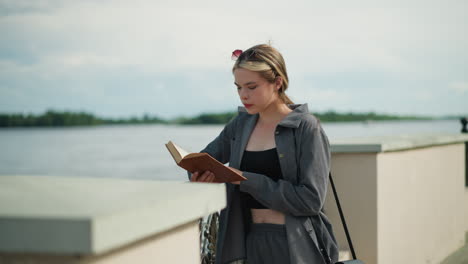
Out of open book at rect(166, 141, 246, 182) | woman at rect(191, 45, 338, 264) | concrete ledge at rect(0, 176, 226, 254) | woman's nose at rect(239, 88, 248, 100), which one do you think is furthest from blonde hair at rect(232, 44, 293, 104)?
concrete ledge at rect(0, 176, 226, 254)

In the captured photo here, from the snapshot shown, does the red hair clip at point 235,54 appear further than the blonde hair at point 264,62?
Yes

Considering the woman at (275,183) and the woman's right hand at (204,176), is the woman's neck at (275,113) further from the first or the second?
the woman's right hand at (204,176)

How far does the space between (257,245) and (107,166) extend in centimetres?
6095

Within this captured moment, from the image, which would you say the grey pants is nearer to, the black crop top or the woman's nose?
the black crop top

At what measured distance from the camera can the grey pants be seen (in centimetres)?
275

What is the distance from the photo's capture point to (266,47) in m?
→ 2.86

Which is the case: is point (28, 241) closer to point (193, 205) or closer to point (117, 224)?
point (117, 224)

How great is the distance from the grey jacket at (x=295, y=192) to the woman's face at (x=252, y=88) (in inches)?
5.6

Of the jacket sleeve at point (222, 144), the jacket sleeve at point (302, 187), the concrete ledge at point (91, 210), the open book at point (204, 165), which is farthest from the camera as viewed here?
the jacket sleeve at point (222, 144)

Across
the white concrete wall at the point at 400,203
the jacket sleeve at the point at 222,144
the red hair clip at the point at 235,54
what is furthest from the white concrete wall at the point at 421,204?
the red hair clip at the point at 235,54

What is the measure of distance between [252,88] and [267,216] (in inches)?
23.1

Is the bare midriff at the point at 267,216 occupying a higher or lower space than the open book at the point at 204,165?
lower

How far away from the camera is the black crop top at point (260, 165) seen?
110 inches

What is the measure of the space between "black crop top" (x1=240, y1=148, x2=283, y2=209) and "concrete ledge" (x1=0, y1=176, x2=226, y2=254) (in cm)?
105
